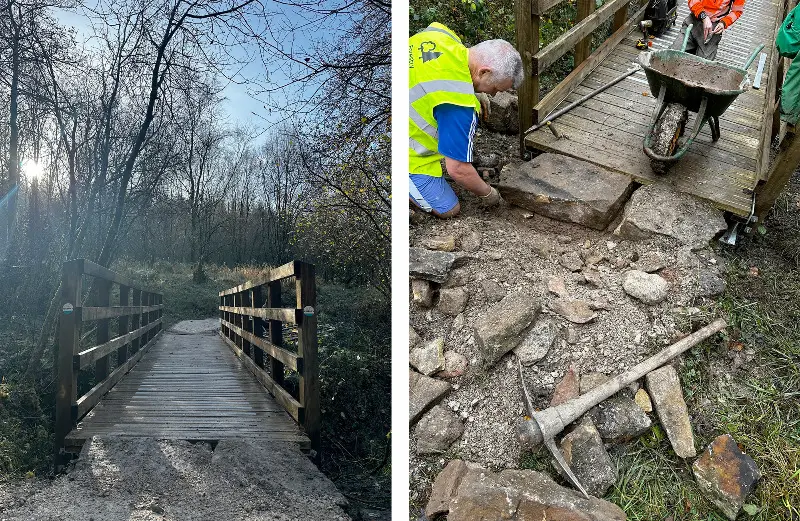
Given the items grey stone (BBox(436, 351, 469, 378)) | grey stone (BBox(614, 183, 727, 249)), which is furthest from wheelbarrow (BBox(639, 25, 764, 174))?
grey stone (BBox(436, 351, 469, 378))

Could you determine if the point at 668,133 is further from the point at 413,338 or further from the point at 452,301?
the point at 413,338

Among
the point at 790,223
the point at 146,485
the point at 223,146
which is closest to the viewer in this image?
the point at 146,485

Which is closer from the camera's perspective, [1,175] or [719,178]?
[1,175]

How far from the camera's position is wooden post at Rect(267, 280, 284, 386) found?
189cm

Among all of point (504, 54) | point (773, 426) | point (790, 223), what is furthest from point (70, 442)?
point (790, 223)

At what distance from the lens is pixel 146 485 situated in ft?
5.63

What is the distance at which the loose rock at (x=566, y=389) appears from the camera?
2.33 meters

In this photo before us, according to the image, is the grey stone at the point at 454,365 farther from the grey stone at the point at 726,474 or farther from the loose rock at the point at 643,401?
the grey stone at the point at 726,474

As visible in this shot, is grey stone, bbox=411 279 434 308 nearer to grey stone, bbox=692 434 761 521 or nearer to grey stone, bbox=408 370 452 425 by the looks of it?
grey stone, bbox=408 370 452 425

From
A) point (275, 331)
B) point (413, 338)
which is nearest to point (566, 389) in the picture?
point (413, 338)

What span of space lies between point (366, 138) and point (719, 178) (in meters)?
2.14

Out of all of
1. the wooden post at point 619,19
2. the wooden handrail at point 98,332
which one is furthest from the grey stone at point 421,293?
the wooden post at point 619,19

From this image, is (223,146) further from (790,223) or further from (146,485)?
(790,223)

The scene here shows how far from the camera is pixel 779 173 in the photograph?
2719mm
